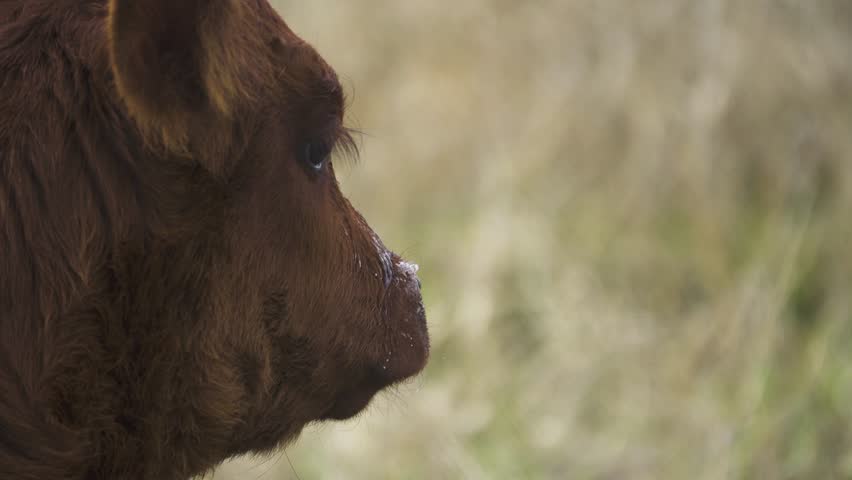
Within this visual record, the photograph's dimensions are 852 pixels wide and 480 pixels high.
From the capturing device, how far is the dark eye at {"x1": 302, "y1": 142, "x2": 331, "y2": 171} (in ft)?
7.84

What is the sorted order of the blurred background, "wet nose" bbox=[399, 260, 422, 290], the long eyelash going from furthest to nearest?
the blurred background, "wet nose" bbox=[399, 260, 422, 290], the long eyelash

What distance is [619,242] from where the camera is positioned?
6.54m

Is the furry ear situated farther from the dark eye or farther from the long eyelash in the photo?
the long eyelash

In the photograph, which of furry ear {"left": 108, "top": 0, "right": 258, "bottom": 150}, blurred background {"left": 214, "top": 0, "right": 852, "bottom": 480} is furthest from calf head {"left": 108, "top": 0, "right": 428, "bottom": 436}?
blurred background {"left": 214, "top": 0, "right": 852, "bottom": 480}

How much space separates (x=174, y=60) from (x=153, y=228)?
0.31 m

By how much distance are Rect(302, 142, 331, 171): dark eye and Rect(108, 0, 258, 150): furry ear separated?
280mm

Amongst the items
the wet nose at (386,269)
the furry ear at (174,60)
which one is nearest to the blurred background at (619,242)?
the wet nose at (386,269)

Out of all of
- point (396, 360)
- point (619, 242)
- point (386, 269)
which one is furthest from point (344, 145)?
point (619, 242)

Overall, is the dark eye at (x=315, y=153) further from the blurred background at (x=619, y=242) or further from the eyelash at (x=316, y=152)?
the blurred background at (x=619, y=242)

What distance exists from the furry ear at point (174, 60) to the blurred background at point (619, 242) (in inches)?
95.5

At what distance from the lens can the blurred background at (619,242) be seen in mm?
5086

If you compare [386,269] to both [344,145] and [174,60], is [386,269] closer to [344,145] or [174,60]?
[344,145]

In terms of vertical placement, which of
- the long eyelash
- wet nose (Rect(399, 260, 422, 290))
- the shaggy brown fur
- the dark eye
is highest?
the long eyelash

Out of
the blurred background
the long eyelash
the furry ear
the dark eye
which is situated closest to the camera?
the furry ear
